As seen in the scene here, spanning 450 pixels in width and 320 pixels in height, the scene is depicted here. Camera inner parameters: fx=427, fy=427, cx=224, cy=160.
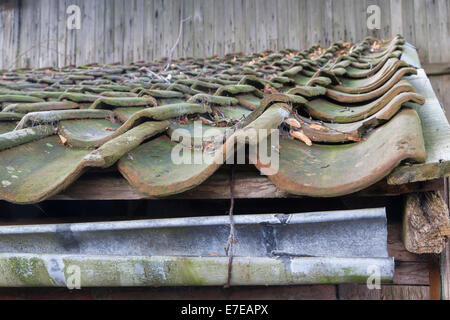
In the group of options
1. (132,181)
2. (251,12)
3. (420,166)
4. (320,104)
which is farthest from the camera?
(251,12)

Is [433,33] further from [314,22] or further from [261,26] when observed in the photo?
[261,26]

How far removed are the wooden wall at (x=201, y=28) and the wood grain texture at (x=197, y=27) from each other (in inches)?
0.5

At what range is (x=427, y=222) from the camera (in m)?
1.34

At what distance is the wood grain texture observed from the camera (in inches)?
225

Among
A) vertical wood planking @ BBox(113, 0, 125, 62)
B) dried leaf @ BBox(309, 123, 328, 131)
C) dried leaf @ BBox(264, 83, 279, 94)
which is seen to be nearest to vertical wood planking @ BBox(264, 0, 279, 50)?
vertical wood planking @ BBox(113, 0, 125, 62)

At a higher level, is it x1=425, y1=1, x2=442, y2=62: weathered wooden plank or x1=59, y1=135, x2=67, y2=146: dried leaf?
x1=425, y1=1, x2=442, y2=62: weathered wooden plank

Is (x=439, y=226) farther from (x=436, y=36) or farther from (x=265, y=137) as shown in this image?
(x=436, y=36)

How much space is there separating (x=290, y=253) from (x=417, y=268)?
0.63m

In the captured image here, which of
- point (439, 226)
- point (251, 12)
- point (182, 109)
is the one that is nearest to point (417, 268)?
point (439, 226)

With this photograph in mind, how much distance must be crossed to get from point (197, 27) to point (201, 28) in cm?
7

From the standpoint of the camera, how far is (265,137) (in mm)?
1408

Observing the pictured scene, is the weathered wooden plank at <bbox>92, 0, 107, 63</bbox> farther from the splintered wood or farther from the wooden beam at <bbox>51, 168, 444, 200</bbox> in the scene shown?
the splintered wood

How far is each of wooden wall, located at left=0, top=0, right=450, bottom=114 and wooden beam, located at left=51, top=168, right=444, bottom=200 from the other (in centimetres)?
443

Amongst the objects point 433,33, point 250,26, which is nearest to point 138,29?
point 250,26
